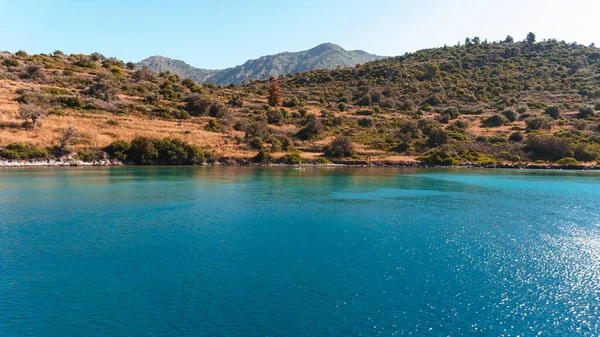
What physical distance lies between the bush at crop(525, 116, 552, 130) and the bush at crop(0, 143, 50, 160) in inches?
3816

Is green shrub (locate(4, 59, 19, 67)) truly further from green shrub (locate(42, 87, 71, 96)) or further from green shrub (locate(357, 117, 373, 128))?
green shrub (locate(357, 117, 373, 128))

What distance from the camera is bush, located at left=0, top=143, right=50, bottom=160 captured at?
177 feet

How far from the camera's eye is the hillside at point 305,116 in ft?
216

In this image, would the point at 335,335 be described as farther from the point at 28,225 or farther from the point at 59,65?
the point at 59,65

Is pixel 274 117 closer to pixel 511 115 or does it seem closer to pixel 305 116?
pixel 305 116

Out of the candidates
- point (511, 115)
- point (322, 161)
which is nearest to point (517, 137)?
point (511, 115)

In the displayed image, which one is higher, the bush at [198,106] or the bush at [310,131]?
the bush at [198,106]

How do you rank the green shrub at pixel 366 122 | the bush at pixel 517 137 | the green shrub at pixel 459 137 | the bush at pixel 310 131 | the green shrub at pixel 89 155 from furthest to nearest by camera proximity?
the green shrub at pixel 366 122
the green shrub at pixel 459 137
the bush at pixel 517 137
the bush at pixel 310 131
the green shrub at pixel 89 155

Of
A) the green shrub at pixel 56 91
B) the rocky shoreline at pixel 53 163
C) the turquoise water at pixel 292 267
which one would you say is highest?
the green shrub at pixel 56 91

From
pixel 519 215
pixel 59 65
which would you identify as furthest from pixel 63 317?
pixel 59 65

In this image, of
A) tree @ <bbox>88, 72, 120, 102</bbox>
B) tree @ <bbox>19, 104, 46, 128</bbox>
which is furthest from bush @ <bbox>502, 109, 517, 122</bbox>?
tree @ <bbox>19, 104, 46, 128</bbox>

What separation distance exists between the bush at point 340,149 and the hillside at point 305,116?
0.70 feet

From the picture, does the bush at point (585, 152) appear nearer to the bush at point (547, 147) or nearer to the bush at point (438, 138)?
the bush at point (547, 147)

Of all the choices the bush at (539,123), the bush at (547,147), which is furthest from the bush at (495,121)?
the bush at (547,147)
